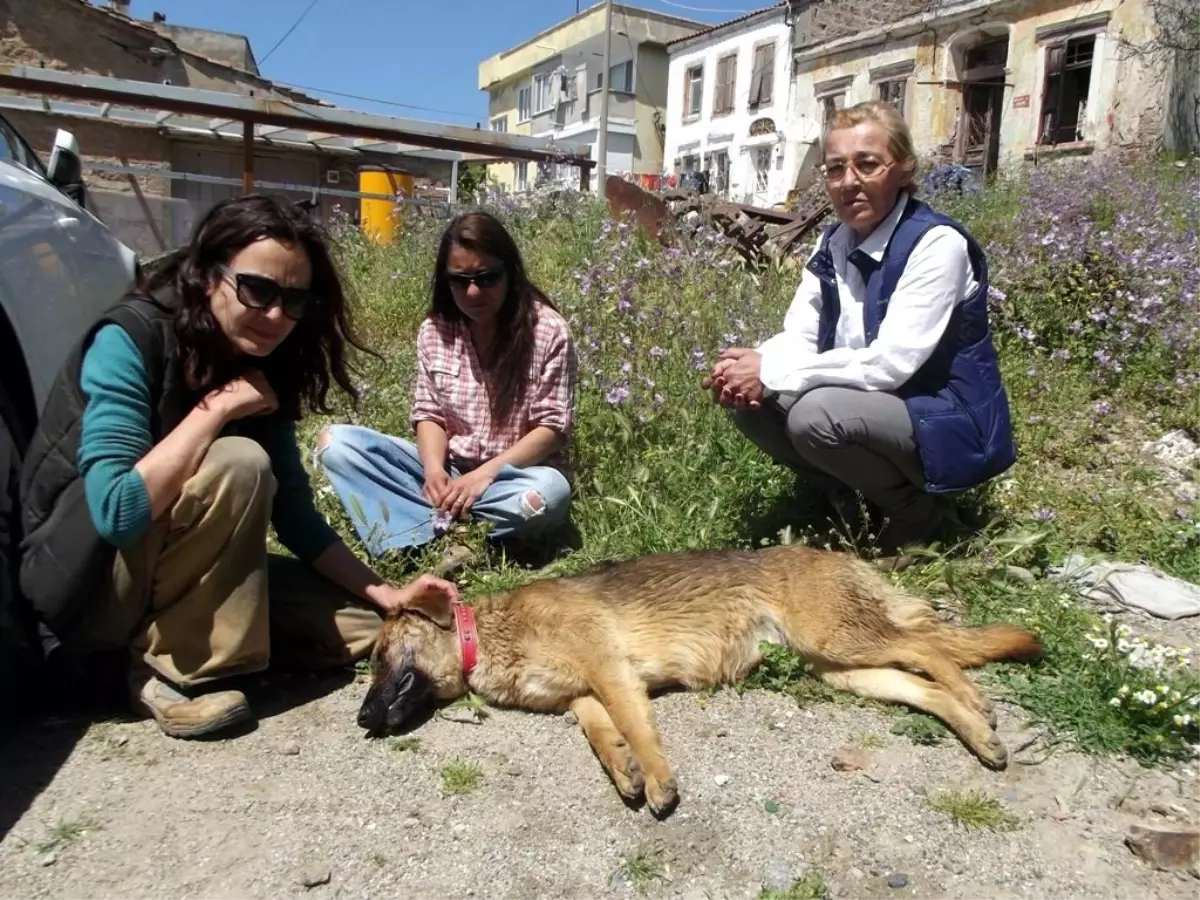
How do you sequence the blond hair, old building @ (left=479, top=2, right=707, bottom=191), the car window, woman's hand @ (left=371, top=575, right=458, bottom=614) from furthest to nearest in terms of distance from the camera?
1. old building @ (left=479, top=2, right=707, bottom=191)
2. the car window
3. the blond hair
4. woman's hand @ (left=371, top=575, right=458, bottom=614)

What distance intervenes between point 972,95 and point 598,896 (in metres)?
24.0

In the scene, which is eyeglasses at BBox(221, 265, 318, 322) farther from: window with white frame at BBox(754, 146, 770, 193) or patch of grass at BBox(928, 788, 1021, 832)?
window with white frame at BBox(754, 146, 770, 193)

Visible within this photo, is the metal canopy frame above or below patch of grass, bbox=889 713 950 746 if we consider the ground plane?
above

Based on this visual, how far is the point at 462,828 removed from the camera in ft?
7.61

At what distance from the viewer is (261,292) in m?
2.55

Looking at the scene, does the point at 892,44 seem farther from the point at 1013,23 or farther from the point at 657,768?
the point at 657,768

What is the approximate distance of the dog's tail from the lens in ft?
9.76

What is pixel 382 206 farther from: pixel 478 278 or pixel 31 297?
pixel 31 297

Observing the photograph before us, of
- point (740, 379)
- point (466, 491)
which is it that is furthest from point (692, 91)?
point (466, 491)

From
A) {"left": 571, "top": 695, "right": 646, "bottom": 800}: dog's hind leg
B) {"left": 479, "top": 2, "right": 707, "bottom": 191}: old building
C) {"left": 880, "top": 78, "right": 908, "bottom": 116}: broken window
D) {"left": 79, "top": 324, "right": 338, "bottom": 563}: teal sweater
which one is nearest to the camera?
{"left": 79, "top": 324, "right": 338, "bottom": 563}: teal sweater

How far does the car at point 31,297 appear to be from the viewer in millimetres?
2479

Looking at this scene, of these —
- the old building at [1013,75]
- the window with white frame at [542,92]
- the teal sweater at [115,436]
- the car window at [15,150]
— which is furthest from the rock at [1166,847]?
the window with white frame at [542,92]

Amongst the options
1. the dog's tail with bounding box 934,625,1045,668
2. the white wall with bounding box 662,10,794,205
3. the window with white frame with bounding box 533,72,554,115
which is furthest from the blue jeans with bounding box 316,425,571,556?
the window with white frame with bounding box 533,72,554,115

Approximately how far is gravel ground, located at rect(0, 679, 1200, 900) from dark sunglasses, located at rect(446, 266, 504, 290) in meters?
1.86
